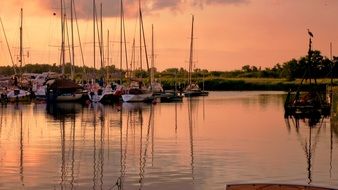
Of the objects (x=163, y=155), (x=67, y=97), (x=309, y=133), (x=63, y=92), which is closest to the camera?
(x=163, y=155)

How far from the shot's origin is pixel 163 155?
34562mm

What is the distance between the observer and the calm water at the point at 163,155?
87.4ft

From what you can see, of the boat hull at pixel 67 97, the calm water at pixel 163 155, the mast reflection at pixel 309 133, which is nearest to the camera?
the calm water at pixel 163 155

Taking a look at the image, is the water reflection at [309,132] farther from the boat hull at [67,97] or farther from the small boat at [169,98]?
the boat hull at [67,97]

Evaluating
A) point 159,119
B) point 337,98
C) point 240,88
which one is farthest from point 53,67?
point 337,98

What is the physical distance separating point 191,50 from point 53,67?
7144 cm

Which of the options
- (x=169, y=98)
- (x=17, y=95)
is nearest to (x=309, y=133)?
(x=169, y=98)

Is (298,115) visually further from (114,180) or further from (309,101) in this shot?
(114,180)

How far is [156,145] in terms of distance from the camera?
131 feet

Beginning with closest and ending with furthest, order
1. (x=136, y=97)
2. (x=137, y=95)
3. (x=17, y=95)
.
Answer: (x=136, y=97)
(x=137, y=95)
(x=17, y=95)

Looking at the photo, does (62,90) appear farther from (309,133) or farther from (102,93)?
(309,133)

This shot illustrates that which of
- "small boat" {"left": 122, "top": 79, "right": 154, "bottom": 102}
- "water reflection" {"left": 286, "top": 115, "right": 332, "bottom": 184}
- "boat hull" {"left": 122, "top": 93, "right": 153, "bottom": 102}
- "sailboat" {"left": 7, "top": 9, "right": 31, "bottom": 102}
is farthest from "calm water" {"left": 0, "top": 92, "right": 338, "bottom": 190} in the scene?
"sailboat" {"left": 7, "top": 9, "right": 31, "bottom": 102}

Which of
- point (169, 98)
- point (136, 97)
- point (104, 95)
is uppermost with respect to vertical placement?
point (104, 95)

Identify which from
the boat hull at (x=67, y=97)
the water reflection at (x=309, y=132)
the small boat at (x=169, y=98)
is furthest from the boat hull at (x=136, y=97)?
the water reflection at (x=309, y=132)
